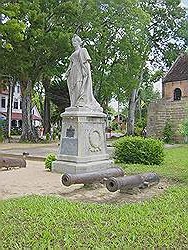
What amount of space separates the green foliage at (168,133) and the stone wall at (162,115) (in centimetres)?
35

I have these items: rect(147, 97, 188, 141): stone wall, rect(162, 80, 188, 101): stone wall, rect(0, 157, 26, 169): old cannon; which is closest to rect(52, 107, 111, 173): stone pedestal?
rect(0, 157, 26, 169): old cannon

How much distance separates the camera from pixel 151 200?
24.7 feet

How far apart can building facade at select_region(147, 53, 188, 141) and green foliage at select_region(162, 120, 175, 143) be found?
30 cm

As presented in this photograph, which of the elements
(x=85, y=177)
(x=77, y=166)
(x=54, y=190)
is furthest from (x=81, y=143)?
(x=85, y=177)

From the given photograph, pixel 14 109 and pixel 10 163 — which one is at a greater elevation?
pixel 14 109

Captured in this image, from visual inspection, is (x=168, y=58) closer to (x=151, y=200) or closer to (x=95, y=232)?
(x=151, y=200)

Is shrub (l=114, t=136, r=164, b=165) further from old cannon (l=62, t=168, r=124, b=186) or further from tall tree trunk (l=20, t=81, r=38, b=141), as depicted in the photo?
tall tree trunk (l=20, t=81, r=38, b=141)

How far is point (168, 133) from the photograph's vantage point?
3105cm

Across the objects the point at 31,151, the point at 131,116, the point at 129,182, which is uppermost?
the point at 131,116

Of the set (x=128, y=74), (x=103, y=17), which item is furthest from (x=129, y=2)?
(x=128, y=74)

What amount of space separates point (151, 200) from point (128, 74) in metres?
25.1

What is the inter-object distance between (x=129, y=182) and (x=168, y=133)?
2372 cm

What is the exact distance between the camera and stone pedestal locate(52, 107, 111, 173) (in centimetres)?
1134

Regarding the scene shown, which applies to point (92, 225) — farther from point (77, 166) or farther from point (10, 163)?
point (10, 163)
